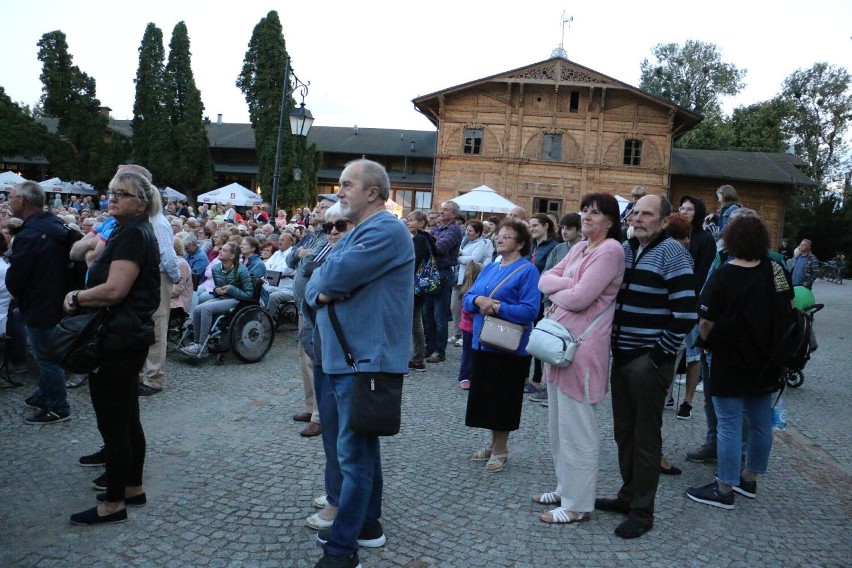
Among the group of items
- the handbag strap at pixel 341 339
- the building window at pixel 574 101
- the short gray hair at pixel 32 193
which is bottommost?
the handbag strap at pixel 341 339

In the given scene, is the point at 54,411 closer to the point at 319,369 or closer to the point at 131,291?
the point at 131,291

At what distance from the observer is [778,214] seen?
1416 inches

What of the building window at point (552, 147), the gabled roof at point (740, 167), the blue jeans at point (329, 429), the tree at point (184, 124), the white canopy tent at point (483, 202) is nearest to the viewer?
the blue jeans at point (329, 429)

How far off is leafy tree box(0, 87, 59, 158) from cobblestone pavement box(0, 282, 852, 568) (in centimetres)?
3984

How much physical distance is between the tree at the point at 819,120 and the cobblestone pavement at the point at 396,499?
50.7m

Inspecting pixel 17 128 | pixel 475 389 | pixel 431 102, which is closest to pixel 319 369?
pixel 475 389

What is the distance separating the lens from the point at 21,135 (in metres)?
39.2

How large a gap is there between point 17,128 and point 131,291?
43913mm

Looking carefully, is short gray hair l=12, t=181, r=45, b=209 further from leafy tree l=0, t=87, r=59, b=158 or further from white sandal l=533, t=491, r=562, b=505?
leafy tree l=0, t=87, r=59, b=158

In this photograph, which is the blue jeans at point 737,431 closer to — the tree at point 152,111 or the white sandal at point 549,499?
the white sandal at point 549,499

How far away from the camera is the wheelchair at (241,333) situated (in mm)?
7578

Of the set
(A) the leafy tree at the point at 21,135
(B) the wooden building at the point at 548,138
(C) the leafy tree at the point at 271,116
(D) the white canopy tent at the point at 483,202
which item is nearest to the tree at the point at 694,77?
(B) the wooden building at the point at 548,138

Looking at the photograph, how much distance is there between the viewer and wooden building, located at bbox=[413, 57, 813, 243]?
32.0 metres

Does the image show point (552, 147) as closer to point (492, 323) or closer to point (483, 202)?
point (483, 202)
